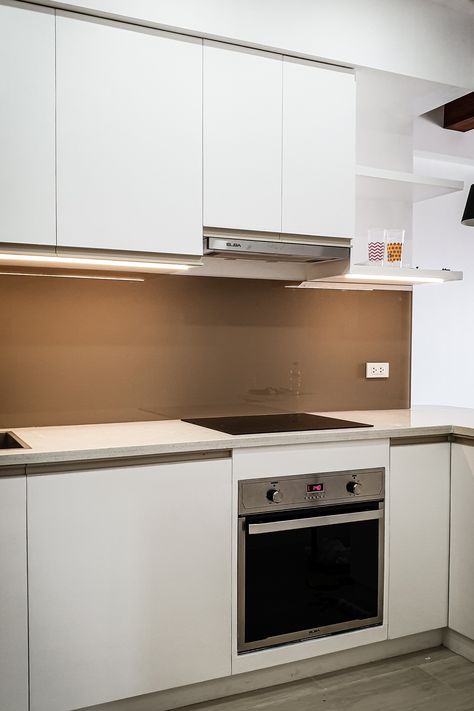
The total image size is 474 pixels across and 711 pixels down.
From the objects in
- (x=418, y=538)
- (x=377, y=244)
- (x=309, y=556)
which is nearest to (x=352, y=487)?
(x=309, y=556)

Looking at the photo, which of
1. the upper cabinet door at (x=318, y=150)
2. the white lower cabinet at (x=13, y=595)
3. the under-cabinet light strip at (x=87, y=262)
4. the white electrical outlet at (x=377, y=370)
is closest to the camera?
the white lower cabinet at (x=13, y=595)

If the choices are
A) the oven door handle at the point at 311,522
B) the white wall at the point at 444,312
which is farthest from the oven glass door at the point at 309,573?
the white wall at the point at 444,312

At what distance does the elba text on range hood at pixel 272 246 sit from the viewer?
244 centimetres

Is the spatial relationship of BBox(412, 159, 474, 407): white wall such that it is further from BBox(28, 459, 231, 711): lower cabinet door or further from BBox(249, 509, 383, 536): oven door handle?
BBox(28, 459, 231, 711): lower cabinet door

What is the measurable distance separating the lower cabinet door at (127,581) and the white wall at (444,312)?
11.4 feet

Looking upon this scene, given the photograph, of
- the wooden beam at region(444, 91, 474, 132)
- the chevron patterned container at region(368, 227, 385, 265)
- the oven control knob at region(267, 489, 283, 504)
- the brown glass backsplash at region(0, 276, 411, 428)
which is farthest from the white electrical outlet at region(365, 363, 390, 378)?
the wooden beam at region(444, 91, 474, 132)

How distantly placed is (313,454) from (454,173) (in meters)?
3.68

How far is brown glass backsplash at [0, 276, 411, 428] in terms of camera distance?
2.51 m

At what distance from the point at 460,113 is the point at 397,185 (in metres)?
0.81

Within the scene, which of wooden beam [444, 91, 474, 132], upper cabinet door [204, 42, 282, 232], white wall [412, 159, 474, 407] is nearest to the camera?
upper cabinet door [204, 42, 282, 232]

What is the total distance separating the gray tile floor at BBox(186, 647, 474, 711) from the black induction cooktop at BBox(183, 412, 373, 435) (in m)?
0.92

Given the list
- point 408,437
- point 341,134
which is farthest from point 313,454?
point 341,134

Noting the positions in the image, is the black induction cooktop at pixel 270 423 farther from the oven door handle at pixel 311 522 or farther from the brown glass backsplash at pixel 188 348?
the oven door handle at pixel 311 522

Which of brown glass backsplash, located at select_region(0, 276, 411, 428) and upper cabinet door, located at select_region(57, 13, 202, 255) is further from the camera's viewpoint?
brown glass backsplash, located at select_region(0, 276, 411, 428)
